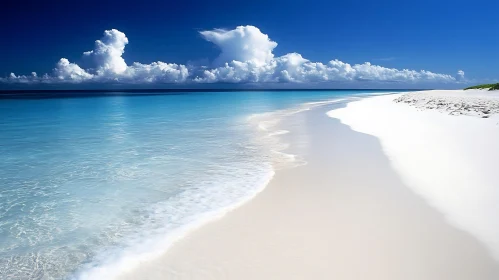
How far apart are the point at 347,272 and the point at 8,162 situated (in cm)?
977

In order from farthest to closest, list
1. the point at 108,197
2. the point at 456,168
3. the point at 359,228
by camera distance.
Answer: the point at 456,168 < the point at 108,197 < the point at 359,228

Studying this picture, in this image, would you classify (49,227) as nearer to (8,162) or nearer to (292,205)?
(292,205)

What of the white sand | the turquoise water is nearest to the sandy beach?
the white sand

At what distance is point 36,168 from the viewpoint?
8.53 m

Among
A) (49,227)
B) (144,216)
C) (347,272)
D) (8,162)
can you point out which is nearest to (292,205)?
(347,272)

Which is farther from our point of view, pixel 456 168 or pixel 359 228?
pixel 456 168

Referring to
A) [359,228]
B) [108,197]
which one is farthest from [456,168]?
[108,197]

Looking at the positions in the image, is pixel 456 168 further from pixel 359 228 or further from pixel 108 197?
pixel 108 197

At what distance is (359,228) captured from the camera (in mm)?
4574

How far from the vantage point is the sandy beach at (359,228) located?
145 inches

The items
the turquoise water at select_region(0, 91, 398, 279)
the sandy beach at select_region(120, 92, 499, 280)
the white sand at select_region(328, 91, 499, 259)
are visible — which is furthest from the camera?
the white sand at select_region(328, 91, 499, 259)

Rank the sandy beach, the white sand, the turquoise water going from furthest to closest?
the white sand, the turquoise water, the sandy beach

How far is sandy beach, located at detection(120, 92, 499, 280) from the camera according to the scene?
3.68 m

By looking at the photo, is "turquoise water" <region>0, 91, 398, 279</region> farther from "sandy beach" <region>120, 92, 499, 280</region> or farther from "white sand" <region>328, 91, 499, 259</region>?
"white sand" <region>328, 91, 499, 259</region>
